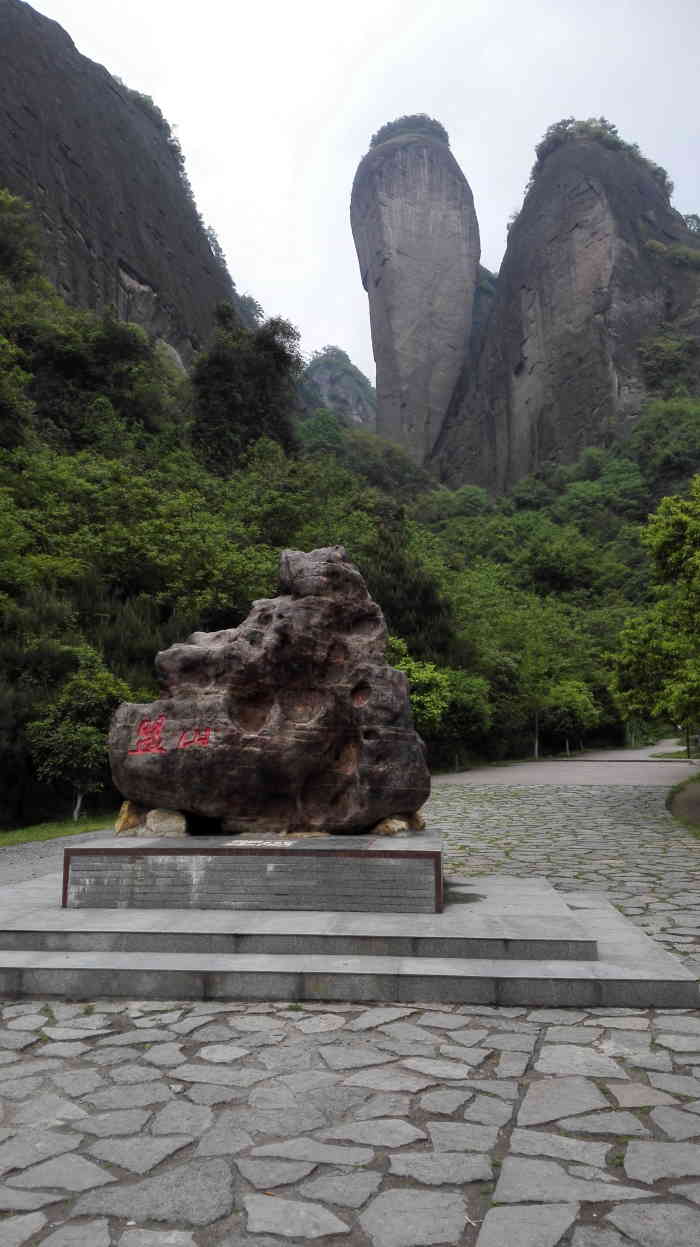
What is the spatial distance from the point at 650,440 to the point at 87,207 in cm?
3086

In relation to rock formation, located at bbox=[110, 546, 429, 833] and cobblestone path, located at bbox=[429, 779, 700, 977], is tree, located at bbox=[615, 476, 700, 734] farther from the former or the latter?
rock formation, located at bbox=[110, 546, 429, 833]

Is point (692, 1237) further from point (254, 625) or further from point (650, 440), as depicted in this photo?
point (650, 440)

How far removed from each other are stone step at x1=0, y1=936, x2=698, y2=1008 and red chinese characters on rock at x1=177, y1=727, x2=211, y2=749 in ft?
6.13

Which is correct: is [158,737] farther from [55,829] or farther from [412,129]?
[412,129]

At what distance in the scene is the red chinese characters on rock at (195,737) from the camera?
608cm

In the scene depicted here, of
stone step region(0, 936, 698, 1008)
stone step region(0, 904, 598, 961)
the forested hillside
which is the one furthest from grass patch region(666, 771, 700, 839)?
stone step region(0, 936, 698, 1008)

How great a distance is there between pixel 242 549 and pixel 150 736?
13.5 m

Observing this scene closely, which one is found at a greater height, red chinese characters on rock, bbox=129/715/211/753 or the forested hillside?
the forested hillside

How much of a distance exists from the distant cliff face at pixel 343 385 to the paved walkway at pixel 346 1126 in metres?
71.5

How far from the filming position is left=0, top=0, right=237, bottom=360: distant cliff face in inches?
1334

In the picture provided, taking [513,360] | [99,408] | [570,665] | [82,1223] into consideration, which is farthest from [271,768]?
[513,360]

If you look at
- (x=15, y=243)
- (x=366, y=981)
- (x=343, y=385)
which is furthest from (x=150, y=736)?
(x=343, y=385)

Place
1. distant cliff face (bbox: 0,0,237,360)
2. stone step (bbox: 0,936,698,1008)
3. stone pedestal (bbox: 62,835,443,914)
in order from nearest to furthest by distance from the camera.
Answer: stone step (bbox: 0,936,698,1008)
stone pedestal (bbox: 62,835,443,914)
distant cliff face (bbox: 0,0,237,360)

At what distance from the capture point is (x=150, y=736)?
625 centimetres
